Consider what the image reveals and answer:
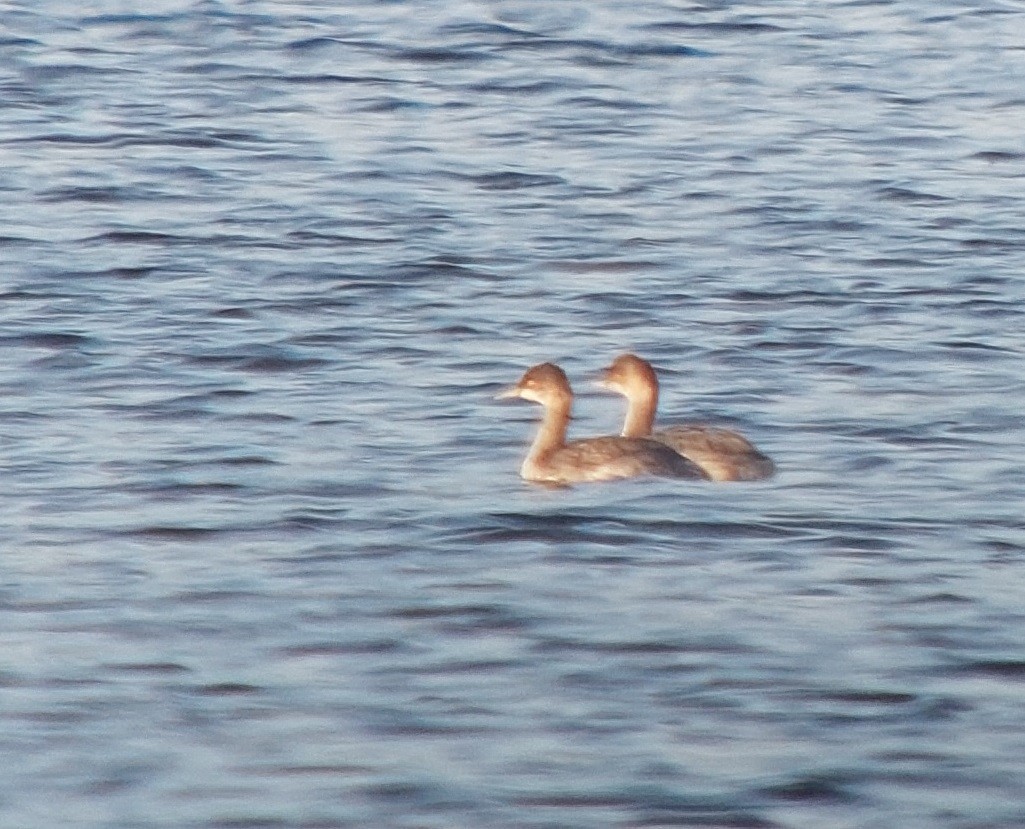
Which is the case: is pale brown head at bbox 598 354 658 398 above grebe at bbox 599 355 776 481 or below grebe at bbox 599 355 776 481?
above

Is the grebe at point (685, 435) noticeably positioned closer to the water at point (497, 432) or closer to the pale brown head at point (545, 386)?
the water at point (497, 432)

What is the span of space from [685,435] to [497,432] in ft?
3.60

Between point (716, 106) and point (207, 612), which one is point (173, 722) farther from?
point (716, 106)

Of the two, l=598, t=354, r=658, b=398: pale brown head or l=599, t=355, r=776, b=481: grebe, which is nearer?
l=599, t=355, r=776, b=481: grebe

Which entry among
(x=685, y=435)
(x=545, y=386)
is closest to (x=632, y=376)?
(x=545, y=386)

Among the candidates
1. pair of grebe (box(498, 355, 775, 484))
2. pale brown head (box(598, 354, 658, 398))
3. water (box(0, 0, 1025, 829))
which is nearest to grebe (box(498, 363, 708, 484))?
pair of grebe (box(498, 355, 775, 484))

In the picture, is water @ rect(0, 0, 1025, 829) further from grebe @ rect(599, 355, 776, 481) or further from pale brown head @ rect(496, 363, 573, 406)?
pale brown head @ rect(496, 363, 573, 406)

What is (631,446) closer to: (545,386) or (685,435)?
(685,435)

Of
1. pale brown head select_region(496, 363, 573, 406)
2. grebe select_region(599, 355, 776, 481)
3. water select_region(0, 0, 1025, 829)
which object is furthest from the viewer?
pale brown head select_region(496, 363, 573, 406)

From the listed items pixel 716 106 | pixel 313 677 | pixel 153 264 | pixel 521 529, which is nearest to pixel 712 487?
pixel 521 529

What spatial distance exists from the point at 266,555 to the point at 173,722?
5.83 ft

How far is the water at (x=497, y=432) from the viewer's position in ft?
26.4

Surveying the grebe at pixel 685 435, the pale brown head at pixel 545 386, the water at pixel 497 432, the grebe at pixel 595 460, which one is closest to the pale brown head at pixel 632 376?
the grebe at pixel 685 435

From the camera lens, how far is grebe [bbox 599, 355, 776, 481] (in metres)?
11.0
